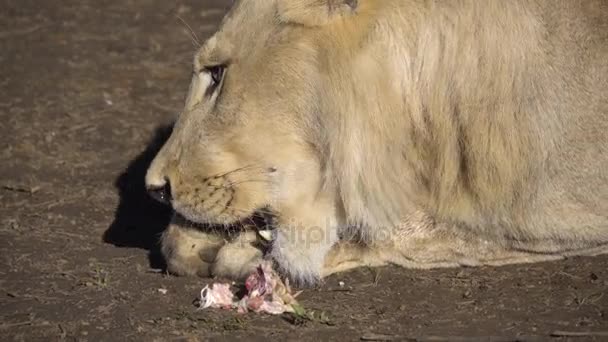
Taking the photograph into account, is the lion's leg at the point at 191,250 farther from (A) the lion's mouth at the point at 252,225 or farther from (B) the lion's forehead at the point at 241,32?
(B) the lion's forehead at the point at 241,32

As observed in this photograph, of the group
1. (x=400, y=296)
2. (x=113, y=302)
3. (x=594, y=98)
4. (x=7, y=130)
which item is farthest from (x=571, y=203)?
(x=7, y=130)

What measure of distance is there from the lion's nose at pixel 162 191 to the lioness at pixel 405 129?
0.04 feet

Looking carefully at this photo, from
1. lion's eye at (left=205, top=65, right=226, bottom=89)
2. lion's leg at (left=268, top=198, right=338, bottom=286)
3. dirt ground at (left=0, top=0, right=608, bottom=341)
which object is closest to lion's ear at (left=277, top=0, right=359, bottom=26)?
lion's eye at (left=205, top=65, right=226, bottom=89)

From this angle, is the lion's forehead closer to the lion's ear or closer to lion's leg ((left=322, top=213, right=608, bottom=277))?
the lion's ear

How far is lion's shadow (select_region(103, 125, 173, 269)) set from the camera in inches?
179

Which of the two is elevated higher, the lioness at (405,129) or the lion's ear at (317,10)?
the lion's ear at (317,10)

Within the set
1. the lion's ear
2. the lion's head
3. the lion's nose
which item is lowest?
the lion's nose

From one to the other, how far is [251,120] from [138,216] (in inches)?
47.9

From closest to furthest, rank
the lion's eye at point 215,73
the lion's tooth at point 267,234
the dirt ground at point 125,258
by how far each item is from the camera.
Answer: the dirt ground at point 125,258
the lion's eye at point 215,73
the lion's tooth at point 267,234

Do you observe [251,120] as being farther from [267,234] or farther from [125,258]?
[125,258]

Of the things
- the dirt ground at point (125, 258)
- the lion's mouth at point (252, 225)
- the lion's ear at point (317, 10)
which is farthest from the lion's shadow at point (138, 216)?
the lion's ear at point (317, 10)

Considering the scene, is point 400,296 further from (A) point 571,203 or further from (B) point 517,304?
(A) point 571,203

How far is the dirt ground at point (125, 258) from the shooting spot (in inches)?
143

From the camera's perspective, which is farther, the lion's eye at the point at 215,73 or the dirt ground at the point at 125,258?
the lion's eye at the point at 215,73
